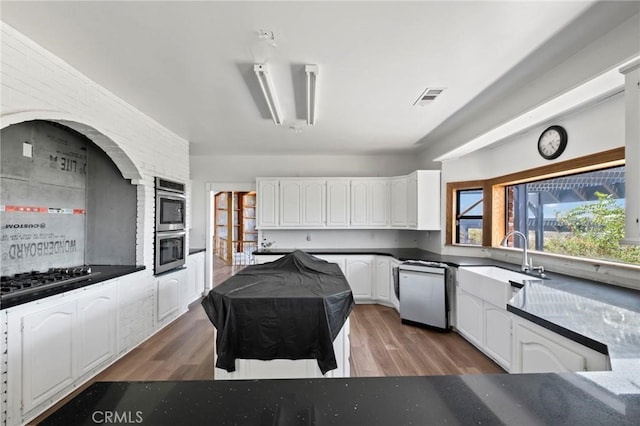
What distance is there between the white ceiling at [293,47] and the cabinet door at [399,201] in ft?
5.65

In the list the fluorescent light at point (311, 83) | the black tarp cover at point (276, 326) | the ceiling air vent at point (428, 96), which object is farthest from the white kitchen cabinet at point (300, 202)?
the black tarp cover at point (276, 326)

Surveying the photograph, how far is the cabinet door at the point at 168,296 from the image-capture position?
3480mm

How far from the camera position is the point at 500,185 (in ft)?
12.0

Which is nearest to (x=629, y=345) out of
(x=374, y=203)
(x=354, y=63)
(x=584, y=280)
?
(x=584, y=280)

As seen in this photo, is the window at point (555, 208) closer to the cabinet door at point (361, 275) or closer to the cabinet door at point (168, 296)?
the cabinet door at point (361, 275)

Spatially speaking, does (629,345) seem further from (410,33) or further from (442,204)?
(442,204)

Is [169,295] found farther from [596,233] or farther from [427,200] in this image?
[596,233]

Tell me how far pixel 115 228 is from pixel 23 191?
0.90 metres

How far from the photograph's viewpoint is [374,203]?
490cm

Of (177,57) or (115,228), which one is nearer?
(177,57)

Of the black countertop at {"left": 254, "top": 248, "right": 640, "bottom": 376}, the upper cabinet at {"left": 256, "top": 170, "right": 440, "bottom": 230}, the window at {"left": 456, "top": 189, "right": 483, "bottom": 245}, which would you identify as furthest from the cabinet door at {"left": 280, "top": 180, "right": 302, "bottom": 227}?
the black countertop at {"left": 254, "top": 248, "right": 640, "bottom": 376}

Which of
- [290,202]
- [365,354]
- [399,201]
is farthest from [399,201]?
[365,354]

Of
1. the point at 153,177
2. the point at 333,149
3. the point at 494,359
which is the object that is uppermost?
the point at 333,149

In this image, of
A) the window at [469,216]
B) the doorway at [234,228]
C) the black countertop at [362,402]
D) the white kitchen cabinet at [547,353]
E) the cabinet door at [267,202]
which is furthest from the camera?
the doorway at [234,228]
